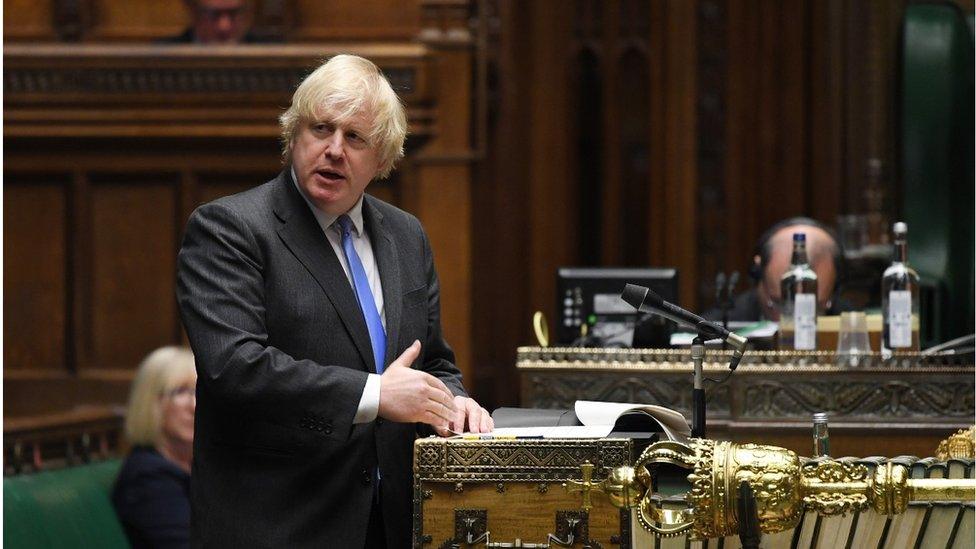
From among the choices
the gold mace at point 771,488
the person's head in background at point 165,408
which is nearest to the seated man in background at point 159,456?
the person's head in background at point 165,408

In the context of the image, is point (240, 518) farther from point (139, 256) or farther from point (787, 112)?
point (787, 112)

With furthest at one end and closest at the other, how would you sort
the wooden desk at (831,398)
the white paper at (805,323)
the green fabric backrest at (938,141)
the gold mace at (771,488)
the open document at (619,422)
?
the green fabric backrest at (938,141), the white paper at (805,323), the wooden desk at (831,398), the open document at (619,422), the gold mace at (771,488)

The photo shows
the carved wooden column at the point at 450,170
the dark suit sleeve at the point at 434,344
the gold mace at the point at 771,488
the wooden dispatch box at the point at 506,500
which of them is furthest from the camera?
the carved wooden column at the point at 450,170

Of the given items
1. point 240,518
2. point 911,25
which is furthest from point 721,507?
point 911,25

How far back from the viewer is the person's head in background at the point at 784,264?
509cm

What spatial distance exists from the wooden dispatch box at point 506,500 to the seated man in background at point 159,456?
1975 mm

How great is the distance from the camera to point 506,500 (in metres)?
2.45

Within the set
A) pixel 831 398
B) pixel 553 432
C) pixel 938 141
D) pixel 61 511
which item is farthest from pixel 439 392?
pixel 938 141

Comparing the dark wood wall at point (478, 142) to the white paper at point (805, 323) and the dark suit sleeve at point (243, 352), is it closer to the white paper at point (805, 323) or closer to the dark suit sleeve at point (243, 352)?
the white paper at point (805, 323)

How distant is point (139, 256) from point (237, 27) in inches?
43.5

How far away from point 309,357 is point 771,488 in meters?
0.88

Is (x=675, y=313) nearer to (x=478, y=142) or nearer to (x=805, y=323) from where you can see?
(x=805, y=323)

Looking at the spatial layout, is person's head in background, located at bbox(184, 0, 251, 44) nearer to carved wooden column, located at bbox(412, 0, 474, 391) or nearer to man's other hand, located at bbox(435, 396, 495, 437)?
carved wooden column, located at bbox(412, 0, 474, 391)

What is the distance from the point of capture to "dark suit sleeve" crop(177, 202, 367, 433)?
2.51 m
